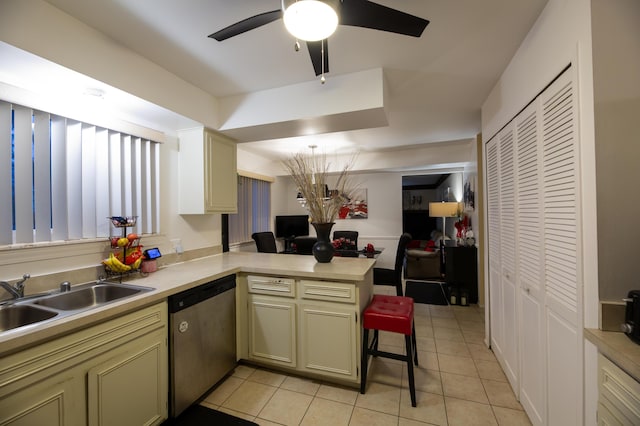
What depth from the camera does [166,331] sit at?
5.16ft

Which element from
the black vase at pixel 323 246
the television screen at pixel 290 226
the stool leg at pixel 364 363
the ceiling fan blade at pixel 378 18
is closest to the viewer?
the ceiling fan blade at pixel 378 18

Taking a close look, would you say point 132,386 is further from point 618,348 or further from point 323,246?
point 618,348

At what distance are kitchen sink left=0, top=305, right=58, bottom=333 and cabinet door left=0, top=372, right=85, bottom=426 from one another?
35 centimetres

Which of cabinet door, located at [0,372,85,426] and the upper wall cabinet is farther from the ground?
the upper wall cabinet

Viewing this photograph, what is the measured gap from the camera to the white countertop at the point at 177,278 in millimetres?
1006

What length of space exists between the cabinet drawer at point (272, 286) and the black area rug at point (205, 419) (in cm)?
82

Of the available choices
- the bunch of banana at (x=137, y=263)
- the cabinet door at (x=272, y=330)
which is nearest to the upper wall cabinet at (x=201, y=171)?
the bunch of banana at (x=137, y=263)

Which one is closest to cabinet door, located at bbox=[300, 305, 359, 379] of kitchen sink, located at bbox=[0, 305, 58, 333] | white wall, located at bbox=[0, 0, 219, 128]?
kitchen sink, located at bbox=[0, 305, 58, 333]

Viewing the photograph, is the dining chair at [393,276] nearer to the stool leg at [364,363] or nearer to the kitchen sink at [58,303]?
the stool leg at [364,363]

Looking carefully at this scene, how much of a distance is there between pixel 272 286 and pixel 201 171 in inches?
51.3

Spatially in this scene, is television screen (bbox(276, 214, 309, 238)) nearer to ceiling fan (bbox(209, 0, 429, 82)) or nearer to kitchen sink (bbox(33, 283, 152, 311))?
kitchen sink (bbox(33, 283, 152, 311))

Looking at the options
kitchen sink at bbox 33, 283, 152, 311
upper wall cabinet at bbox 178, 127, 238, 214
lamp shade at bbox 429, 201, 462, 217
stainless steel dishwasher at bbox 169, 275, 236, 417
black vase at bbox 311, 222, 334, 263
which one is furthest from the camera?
lamp shade at bbox 429, 201, 462, 217

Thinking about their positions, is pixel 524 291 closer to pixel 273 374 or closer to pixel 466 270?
pixel 273 374

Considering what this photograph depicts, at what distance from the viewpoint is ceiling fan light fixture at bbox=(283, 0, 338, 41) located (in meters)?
0.98
